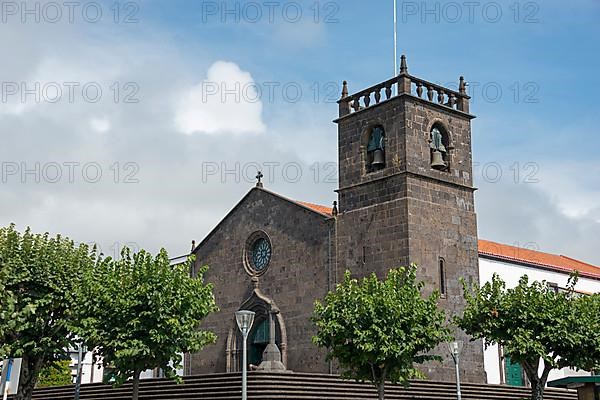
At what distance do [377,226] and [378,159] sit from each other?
309 centimetres

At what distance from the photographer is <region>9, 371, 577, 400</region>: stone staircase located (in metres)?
29.6

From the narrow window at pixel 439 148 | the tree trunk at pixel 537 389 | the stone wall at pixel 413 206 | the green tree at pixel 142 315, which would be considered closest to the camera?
the green tree at pixel 142 315

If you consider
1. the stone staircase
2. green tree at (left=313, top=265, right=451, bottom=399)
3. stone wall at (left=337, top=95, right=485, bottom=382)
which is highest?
stone wall at (left=337, top=95, right=485, bottom=382)

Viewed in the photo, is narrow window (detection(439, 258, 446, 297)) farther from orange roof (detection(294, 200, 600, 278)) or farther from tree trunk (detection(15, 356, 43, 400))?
tree trunk (detection(15, 356, 43, 400))

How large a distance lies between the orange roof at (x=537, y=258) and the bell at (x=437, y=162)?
755cm

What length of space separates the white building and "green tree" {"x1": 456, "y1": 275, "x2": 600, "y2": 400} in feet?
30.3

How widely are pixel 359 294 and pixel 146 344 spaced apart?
7163 mm

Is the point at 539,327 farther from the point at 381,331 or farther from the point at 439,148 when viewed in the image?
the point at 439,148

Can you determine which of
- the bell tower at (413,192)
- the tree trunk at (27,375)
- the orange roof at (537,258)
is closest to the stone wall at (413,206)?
the bell tower at (413,192)

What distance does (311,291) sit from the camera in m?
38.8

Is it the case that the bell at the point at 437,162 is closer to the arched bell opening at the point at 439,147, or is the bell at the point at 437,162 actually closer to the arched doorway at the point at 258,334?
the arched bell opening at the point at 439,147

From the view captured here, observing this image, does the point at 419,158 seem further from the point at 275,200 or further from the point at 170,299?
the point at 170,299

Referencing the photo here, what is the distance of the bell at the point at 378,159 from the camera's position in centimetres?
3678

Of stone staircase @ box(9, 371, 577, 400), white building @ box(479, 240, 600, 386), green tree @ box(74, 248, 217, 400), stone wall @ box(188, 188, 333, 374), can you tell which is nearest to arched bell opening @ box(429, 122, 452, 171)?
stone wall @ box(188, 188, 333, 374)
